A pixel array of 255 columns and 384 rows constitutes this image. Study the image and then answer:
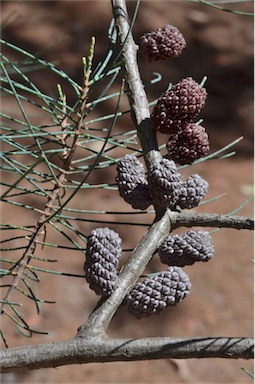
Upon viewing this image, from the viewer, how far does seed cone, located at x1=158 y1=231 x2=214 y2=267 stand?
0.48 m

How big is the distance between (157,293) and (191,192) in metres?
0.08

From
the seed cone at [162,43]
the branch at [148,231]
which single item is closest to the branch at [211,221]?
the branch at [148,231]

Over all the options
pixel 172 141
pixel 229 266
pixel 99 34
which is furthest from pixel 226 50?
pixel 172 141

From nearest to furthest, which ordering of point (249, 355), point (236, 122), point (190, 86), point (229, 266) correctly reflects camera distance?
point (249, 355)
point (190, 86)
point (229, 266)
point (236, 122)

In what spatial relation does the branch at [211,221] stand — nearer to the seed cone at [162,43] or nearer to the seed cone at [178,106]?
the seed cone at [178,106]

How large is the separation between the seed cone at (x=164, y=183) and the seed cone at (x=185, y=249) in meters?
0.03

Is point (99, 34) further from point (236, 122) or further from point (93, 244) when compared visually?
point (93, 244)

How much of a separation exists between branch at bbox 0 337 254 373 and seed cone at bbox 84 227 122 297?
4cm

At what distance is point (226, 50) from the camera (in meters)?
3.13

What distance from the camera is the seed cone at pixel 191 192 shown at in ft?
1.61

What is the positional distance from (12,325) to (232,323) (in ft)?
1.95

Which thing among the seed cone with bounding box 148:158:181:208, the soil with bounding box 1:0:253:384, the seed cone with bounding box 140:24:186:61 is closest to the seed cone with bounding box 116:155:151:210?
the seed cone with bounding box 148:158:181:208

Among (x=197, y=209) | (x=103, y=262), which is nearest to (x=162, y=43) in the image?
(x=103, y=262)

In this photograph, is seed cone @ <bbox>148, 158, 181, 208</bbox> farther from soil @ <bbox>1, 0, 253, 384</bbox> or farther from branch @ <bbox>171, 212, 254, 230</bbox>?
soil @ <bbox>1, 0, 253, 384</bbox>
